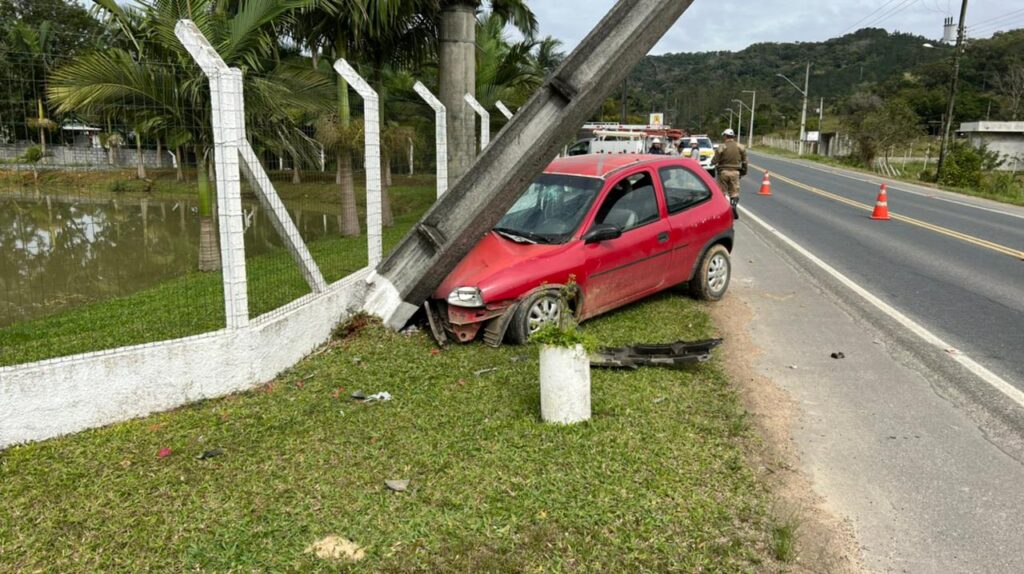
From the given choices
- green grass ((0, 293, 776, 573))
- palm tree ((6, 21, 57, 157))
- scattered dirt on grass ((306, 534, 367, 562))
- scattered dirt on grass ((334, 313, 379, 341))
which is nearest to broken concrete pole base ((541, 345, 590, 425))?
green grass ((0, 293, 776, 573))

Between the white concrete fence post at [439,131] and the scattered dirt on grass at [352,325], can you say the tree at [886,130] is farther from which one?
the scattered dirt on grass at [352,325]

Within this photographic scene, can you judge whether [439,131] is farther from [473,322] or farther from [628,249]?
[473,322]

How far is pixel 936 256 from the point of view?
1131 centimetres

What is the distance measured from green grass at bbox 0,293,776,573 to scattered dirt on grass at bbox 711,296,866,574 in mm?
127

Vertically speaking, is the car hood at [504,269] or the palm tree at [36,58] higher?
the palm tree at [36,58]

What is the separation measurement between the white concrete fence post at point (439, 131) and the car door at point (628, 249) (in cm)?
237

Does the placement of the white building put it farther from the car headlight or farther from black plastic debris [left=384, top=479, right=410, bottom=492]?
black plastic debris [left=384, top=479, right=410, bottom=492]

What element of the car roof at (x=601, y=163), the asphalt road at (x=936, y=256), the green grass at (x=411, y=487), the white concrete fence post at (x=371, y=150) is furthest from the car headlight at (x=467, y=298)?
the asphalt road at (x=936, y=256)

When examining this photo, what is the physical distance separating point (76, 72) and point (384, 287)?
310 centimetres

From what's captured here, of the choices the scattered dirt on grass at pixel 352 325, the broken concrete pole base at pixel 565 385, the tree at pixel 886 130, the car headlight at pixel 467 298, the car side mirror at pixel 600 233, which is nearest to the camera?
the broken concrete pole base at pixel 565 385

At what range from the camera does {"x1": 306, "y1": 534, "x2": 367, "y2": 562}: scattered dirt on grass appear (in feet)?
10.6

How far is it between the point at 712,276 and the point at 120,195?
609 centimetres

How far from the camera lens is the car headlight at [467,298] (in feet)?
19.8

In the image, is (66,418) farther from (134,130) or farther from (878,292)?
(878,292)
